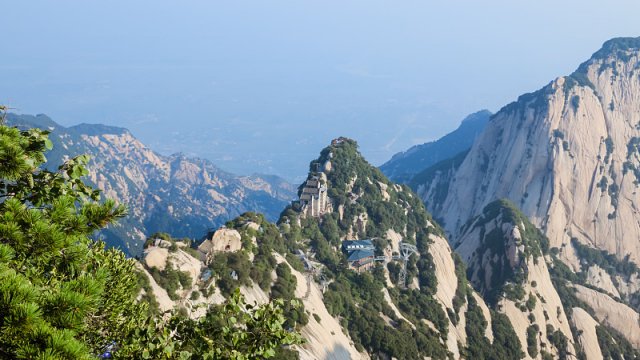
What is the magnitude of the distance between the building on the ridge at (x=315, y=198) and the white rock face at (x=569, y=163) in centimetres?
6434

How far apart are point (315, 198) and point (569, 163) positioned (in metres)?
78.1

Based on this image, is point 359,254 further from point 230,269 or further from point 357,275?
point 230,269

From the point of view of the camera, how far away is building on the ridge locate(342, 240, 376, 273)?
83938mm

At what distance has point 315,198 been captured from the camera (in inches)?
3519

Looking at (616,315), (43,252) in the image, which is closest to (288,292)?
(43,252)

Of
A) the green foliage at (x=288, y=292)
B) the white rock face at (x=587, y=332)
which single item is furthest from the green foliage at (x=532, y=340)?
the green foliage at (x=288, y=292)

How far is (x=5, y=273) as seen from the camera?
401 inches

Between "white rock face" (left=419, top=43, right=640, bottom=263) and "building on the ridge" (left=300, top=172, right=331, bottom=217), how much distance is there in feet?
211

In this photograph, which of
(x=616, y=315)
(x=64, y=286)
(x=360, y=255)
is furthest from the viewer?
(x=616, y=315)

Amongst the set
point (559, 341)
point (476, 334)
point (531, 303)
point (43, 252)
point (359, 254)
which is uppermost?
point (43, 252)

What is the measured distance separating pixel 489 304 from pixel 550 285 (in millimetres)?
15561

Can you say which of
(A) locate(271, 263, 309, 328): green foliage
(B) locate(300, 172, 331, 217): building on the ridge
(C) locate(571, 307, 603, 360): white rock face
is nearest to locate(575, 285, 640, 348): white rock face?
(C) locate(571, 307, 603, 360): white rock face

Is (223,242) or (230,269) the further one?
(223,242)

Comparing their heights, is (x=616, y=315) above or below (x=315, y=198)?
below
